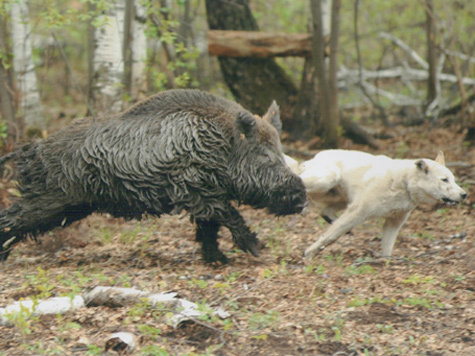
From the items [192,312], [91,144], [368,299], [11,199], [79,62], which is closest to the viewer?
[192,312]

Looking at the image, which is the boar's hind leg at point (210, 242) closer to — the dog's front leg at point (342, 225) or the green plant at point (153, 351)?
the dog's front leg at point (342, 225)

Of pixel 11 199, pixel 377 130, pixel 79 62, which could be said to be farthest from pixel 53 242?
pixel 79 62

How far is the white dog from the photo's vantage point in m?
7.09

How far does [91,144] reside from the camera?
686 cm

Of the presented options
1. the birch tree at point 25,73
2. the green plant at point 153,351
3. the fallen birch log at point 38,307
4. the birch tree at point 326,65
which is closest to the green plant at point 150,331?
the green plant at point 153,351

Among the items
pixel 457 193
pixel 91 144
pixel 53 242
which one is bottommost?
pixel 53 242

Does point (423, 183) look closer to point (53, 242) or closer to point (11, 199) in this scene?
point (53, 242)

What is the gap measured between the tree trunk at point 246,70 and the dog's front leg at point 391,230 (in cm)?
557

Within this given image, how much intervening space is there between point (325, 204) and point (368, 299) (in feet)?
7.39

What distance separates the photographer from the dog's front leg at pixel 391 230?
755 cm

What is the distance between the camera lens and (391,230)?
7.58m

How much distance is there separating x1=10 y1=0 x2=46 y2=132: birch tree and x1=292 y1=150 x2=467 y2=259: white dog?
5.04 m

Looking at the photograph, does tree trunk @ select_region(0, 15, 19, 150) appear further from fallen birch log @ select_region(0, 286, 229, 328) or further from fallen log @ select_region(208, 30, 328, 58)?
fallen birch log @ select_region(0, 286, 229, 328)

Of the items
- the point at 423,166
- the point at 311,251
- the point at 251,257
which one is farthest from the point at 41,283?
the point at 423,166
